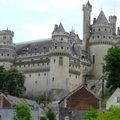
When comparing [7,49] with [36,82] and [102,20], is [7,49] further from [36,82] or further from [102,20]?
[102,20]

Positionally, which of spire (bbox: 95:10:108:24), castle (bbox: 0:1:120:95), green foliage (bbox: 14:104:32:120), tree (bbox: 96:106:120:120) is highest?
spire (bbox: 95:10:108:24)

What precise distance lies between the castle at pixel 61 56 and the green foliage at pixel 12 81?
281 inches

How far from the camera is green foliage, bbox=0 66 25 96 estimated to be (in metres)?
117

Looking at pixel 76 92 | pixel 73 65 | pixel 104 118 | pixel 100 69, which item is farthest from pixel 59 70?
pixel 104 118

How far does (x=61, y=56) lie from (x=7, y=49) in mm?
16608

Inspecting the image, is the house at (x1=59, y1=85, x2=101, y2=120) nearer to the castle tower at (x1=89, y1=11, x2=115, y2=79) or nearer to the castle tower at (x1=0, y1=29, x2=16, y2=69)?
the castle tower at (x1=89, y1=11, x2=115, y2=79)

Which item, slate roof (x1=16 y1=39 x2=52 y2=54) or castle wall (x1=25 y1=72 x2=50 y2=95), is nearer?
castle wall (x1=25 y1=72 x2=50 y2=95)

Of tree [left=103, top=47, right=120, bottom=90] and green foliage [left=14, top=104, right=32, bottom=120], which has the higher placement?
tree [left=103, top=47, right=120, bottom=90]

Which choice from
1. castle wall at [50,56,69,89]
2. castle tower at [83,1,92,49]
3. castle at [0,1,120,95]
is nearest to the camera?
castle wall at [50,56,69,89]

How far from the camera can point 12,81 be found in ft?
389

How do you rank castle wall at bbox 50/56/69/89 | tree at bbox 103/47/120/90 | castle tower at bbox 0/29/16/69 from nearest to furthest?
tree at bbox 103/47/120/90 < castle wall at bbox 50/56/69/89 < castle tower at bbox 0/29/16/69

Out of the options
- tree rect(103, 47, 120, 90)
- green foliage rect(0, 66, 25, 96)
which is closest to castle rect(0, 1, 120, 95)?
green foliage rect(0, 66, 25, 96)

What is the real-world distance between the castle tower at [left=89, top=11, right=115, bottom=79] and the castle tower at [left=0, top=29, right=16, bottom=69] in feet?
64.7

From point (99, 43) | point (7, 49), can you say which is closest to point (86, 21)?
point (99, 43)
